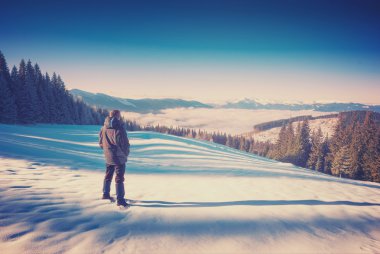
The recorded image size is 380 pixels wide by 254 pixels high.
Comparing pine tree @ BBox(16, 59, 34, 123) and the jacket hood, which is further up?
pine tree @ BBox(16, 59, 34, 123)

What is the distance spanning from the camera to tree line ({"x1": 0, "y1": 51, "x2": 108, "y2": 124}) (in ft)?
137

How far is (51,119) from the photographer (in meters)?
53.4

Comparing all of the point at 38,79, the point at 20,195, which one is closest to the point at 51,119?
the point at 38,79

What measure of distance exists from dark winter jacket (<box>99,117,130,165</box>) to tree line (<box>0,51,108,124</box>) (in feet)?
160

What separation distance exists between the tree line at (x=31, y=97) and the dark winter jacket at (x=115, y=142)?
160ft

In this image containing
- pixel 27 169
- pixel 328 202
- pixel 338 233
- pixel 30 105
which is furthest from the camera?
pixel 30 105

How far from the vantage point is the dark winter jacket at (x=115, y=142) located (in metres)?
5.92

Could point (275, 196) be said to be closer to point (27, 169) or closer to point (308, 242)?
point (308, 242)

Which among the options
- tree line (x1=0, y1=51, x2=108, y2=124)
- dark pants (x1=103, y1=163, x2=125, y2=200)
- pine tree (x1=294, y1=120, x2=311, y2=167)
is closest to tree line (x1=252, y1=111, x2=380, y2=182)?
pine tree (x1=294, y1=120, x2=311, y2=167)

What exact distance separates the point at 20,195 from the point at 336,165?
187 ft

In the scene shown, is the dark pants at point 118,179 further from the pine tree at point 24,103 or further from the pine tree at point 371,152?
the pine tree at point 24,103

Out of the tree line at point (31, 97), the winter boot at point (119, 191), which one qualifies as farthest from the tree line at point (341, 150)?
the tree line at point (31, 97)

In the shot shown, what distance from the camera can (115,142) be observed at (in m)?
5.90

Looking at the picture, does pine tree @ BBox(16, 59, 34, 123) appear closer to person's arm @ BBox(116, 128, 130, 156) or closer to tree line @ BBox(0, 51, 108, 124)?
tree line @ BBox(0, 51, 108, 124)
